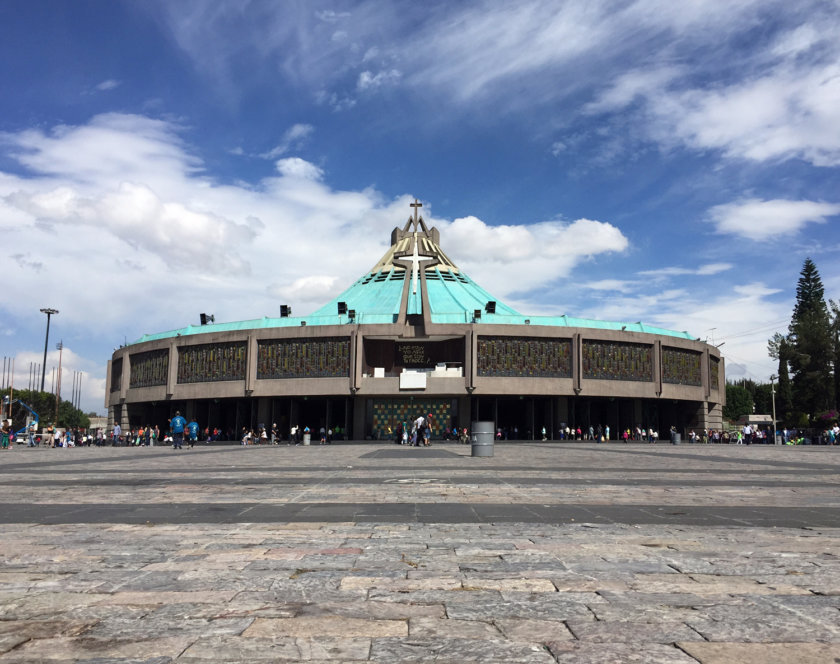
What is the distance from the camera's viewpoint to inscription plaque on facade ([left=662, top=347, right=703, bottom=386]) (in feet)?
176

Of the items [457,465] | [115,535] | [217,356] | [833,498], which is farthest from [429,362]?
[115,535]

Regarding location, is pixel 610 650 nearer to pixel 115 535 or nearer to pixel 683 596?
pixel 683 596

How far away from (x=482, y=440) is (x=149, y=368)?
136 ft

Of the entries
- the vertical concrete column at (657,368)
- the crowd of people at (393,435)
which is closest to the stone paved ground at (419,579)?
the crowd of people at (393,435)

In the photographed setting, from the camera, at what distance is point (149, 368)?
57344 mm

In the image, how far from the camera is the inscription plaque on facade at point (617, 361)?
51062 millimetres

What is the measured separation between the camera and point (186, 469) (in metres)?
18.0

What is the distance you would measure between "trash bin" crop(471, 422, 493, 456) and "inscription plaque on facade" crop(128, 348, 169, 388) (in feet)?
124

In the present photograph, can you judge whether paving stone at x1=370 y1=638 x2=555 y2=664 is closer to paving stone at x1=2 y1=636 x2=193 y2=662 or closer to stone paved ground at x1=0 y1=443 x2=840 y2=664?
stone paved ground at x1=0 y1=443 x2=840 y2=664

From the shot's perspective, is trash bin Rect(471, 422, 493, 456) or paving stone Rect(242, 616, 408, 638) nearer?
paving stone Rect(242, 616, 408, 638)

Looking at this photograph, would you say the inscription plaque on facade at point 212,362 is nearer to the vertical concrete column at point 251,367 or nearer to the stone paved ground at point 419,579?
the vertical concrete column at point 251,367

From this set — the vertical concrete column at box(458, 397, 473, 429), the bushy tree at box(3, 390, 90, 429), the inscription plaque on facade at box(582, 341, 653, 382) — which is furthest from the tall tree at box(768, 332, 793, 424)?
the bushy tree at box(3, 390, 90, 429)

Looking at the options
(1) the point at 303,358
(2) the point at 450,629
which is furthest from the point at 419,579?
(1) the point at 303,358

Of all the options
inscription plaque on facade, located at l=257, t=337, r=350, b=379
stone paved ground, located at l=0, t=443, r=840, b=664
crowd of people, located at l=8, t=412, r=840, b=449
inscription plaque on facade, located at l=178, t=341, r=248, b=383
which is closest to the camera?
stone paved ground, located at l=0, t=443, r=840, b=664
